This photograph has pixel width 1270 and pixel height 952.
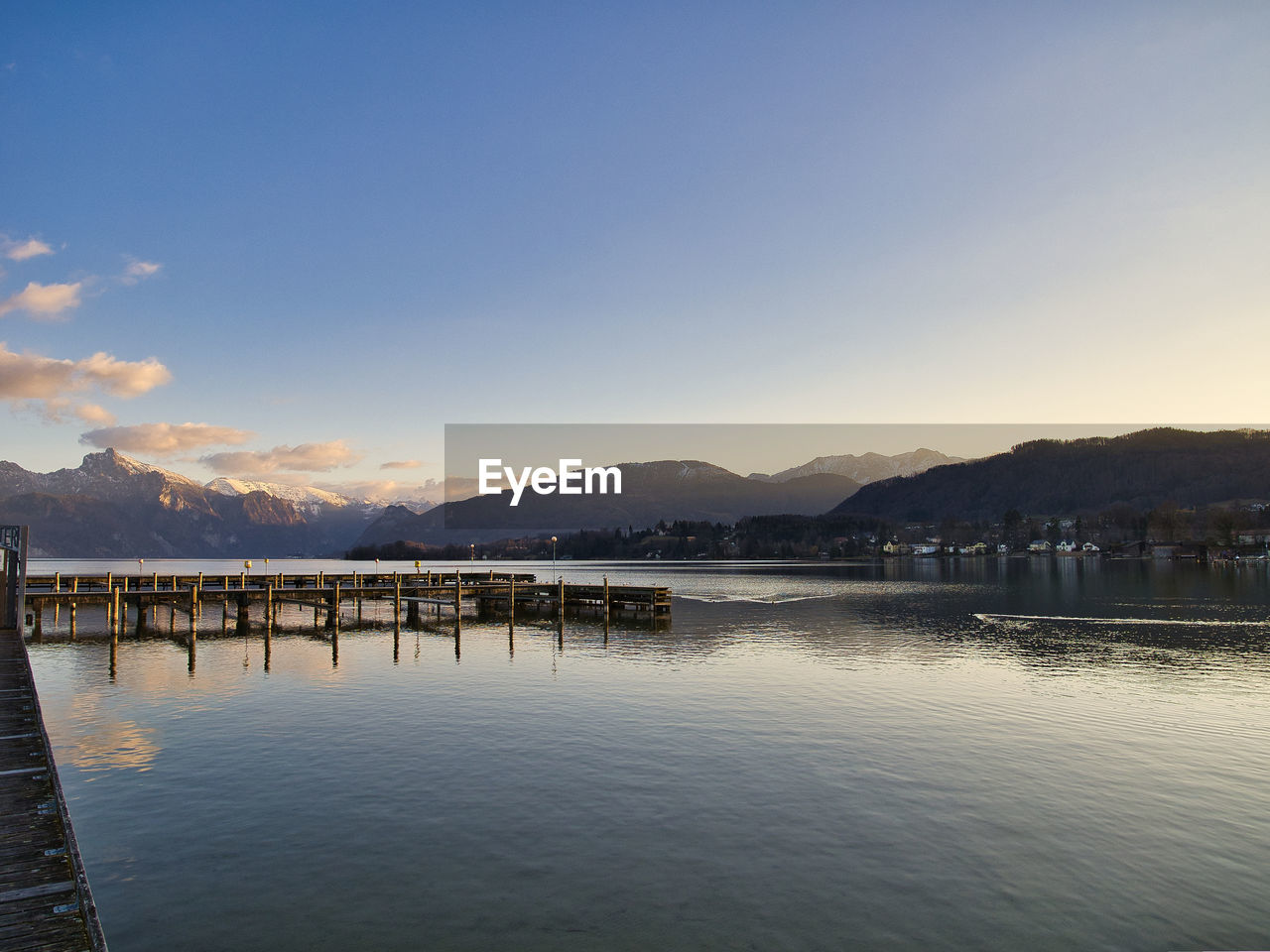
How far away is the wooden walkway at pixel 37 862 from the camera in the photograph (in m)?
9.91

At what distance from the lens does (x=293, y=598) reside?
2628 inches

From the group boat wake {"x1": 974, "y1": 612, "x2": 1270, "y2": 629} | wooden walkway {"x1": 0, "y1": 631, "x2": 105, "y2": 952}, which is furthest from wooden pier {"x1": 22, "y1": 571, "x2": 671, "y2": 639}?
wooden walkway {"x1": 0, "y1": 631, "x2": 105, "y2": 952}

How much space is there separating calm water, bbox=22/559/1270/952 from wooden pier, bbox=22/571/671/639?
21.3 m

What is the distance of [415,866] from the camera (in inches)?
589

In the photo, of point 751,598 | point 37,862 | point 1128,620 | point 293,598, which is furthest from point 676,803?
point 751,598

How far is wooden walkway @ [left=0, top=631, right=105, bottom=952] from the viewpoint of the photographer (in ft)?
32.5

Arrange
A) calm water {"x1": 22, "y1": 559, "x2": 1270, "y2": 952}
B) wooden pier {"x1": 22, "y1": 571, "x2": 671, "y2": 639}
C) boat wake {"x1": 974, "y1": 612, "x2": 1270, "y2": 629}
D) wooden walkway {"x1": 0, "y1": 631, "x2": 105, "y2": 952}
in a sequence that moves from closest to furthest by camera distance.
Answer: wooden walkway {"x1": 0, "y1": 631, "x2": 105, "y2": 952}
calm water {"x1": 22, "y1": 559, "x2": 1270, "y2": 952}
boat wake {"x1": 974, "y1": 612, "x2": 1270, "y2": 629}
wooden pier {"x1": 22, "y1": 571, "x2": 671, "y2": 639}

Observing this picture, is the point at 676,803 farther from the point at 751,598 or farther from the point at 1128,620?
the point at 751,598

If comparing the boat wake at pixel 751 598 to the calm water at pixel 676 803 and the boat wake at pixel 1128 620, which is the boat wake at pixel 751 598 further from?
the calm water at pixel 676 803

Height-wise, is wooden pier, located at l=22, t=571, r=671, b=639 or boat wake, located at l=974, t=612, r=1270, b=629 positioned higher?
wooden pier, located at l=22, t=571, r=671, b=639

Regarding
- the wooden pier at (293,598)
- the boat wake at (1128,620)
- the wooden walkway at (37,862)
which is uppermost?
the wooden walkway at (37,862)

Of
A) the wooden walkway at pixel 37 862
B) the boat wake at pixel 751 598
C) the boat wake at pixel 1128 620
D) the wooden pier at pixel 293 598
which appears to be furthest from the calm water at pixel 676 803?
the boat wake at pixel 751 598

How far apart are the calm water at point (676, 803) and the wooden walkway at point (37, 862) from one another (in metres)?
1.72

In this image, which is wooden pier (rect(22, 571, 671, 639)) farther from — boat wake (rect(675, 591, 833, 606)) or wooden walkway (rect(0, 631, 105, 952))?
wooden walkway (rect(0, 631, 105, 952))
